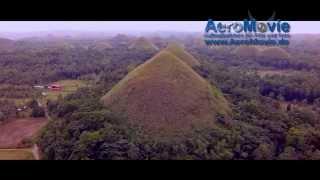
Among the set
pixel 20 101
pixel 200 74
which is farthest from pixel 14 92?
pixel 200 74

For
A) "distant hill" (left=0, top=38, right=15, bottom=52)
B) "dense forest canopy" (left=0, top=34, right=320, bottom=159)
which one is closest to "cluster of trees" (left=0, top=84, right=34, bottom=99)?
"dense forest canopy" (left=0, top=34, right=320, bottom=159)

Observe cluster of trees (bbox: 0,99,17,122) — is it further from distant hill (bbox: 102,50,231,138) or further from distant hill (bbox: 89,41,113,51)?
distant hill (bbox: 89,41,113,51)

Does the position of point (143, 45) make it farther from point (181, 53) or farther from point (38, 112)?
point (38, 112)

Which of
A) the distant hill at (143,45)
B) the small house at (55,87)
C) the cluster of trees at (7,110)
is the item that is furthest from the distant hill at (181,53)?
the cluster of trees at (7,110)

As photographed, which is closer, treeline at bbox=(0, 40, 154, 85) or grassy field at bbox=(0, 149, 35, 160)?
grassy field at bbox=(0, 149, 35, 160)
